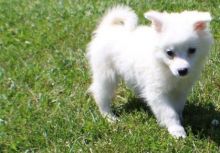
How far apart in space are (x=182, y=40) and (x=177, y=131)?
0.89 metres

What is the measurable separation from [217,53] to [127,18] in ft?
5.02

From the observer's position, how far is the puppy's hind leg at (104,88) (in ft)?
19.4

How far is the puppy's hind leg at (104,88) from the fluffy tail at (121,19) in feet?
1.64

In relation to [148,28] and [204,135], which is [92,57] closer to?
[148,28]

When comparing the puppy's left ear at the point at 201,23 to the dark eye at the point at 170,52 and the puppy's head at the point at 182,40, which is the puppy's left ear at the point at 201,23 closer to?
the puppy's head at the point at 182,40

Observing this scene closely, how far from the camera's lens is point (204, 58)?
→ 16.8 feet

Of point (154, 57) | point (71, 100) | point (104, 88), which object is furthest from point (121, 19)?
point (71, 100)

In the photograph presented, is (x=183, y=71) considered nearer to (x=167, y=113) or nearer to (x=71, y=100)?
(x=167, y=113)

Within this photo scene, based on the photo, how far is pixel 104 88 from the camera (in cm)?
597

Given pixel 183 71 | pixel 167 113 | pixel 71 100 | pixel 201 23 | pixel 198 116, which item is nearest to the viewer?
pixel 183 71

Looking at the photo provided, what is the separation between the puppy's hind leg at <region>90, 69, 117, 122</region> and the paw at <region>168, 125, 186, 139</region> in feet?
2.57

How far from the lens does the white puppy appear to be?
4.90 meters

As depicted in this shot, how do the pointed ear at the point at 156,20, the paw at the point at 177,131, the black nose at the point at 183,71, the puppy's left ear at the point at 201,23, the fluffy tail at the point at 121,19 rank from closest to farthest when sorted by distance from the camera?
1. the black nose at the point at 183,71
2. the puppy's left ear at the point at 201,23
3. the pointed ear at the point at 156,20
4. the paw at the point at 177,131
5. the fluffy tail at the point at 121,19

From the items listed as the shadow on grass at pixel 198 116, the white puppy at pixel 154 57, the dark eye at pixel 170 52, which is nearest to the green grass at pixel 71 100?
the shadow on grass at pixel 198 116
